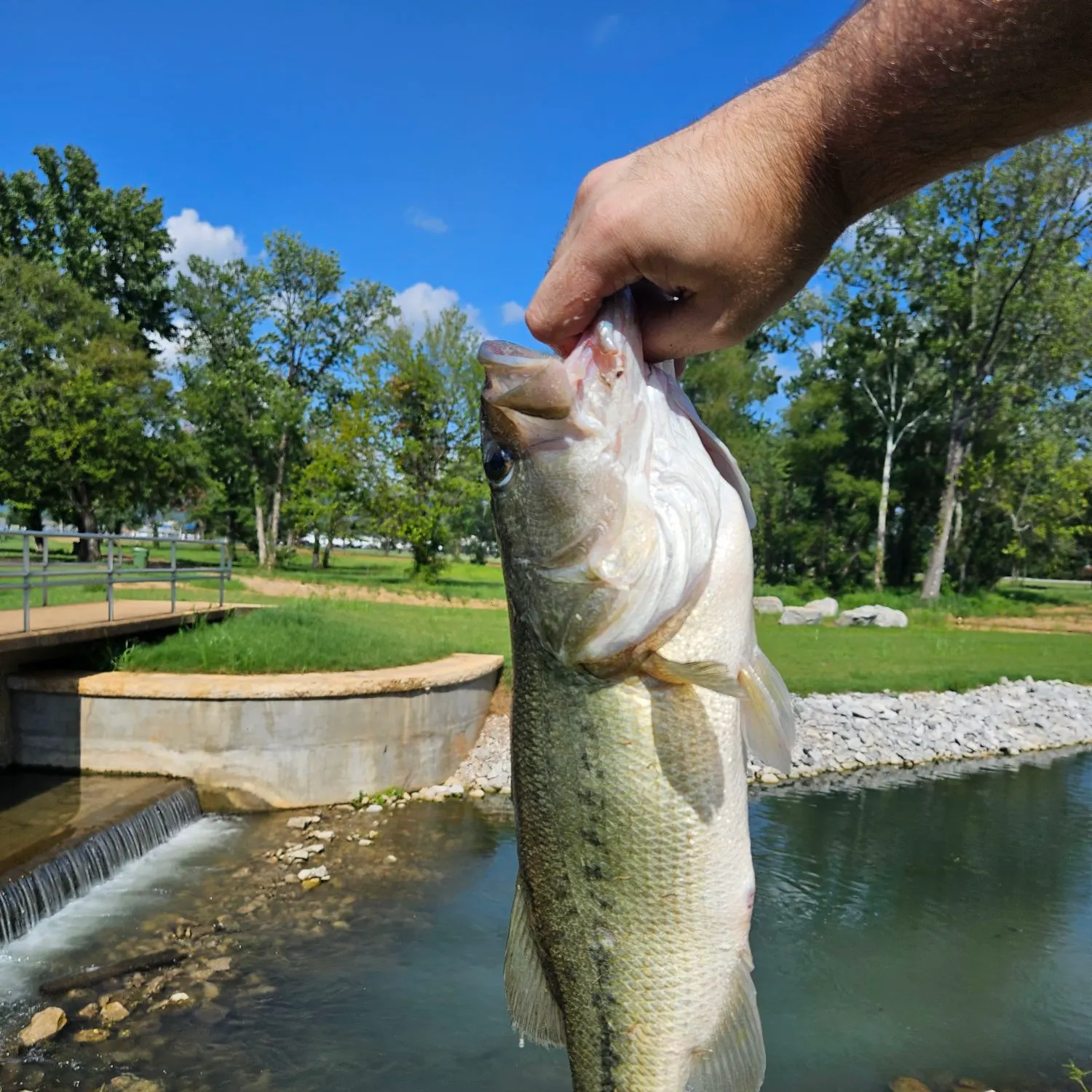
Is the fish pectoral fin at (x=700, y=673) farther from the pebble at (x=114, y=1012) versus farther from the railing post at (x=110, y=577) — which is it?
the railing post at (x=110, y=577)

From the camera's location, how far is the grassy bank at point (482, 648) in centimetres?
1217

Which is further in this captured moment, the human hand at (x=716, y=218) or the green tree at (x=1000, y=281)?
the green tree at (x=1000, y=281)

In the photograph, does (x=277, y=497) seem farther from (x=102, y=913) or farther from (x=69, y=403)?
(x=102, y=913)

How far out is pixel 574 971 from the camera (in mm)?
2102

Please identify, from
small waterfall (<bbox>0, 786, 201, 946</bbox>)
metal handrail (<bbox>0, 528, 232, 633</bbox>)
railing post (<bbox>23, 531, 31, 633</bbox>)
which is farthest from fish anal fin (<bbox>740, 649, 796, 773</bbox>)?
railing post (<bbox>23, 531, 31, 633</bbox>)

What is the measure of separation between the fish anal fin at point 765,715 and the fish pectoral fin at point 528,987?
2.36 ft

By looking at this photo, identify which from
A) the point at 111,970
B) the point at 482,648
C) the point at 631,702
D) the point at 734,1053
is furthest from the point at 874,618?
the point at 631,702

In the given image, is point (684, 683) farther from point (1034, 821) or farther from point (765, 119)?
point (1034, 821)

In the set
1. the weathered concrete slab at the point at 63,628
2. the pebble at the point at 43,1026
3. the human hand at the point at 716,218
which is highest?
the human hand at the point at 716,218

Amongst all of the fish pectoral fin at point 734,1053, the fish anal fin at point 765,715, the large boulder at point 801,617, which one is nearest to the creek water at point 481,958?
the fish pectoral fin at point 734,1053

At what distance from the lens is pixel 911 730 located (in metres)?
15.3

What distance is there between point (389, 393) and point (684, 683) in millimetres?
32696

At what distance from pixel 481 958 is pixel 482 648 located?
8009 millimetres

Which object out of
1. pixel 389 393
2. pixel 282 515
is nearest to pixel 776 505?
pixel 389 393
